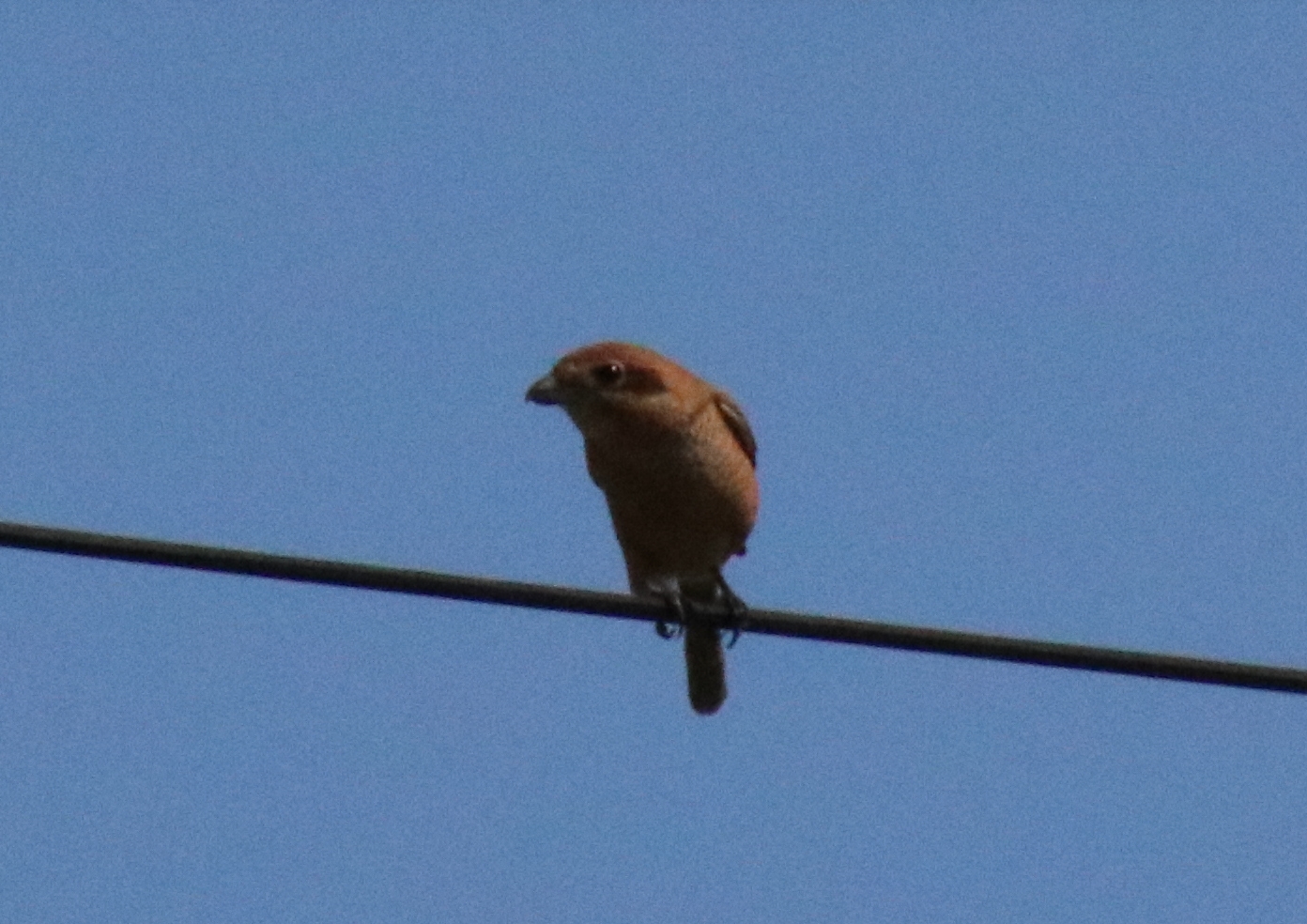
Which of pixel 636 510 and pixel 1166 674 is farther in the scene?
Result: pixel 636 510

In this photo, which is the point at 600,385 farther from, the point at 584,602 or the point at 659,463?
the point at 584,602

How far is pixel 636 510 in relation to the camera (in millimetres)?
10141

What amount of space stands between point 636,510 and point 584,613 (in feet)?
9.64

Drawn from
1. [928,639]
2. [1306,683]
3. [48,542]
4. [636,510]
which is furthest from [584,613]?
[636,510]

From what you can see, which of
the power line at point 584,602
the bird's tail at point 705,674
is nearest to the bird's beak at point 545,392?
the bird's tail at point 705,674

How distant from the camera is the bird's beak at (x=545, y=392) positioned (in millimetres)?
10047

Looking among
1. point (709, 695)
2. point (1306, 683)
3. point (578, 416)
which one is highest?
point (578, 416)

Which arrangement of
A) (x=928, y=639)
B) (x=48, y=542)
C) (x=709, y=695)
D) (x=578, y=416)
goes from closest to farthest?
(x=48, y=542) < (x=928, y=639) < (x=578, y=416) < (x=709, y=695)

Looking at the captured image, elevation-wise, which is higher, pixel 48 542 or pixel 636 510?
pixel 636 510

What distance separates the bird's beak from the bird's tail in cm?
179

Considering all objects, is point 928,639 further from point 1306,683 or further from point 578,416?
point 578,416

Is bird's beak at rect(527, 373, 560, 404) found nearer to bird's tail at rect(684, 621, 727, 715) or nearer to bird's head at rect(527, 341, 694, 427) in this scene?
bird's head at rect(527, 341, 694, 427)

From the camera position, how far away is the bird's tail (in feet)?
37.6

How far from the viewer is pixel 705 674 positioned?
11.5 meters
